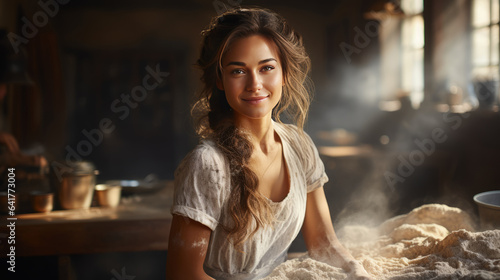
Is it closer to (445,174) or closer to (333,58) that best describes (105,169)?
(333,58)

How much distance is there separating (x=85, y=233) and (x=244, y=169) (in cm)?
112

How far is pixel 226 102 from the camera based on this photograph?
1290 millimetres

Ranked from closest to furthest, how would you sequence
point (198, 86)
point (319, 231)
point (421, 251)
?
point (421, 251) → point (319, 231) → point (198, 86)

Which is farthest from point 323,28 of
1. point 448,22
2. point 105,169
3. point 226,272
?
point 226,272

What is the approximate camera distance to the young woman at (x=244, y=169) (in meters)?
1.08

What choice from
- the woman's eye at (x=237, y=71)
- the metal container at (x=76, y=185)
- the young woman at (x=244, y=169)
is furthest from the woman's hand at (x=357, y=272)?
the metal container at (x=76, y=185)

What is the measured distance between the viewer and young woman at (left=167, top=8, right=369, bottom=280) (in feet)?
3.54

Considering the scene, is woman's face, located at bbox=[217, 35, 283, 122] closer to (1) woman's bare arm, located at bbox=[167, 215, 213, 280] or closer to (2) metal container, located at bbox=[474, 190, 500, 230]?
(1) woman's bare arm, located at bbox=[167, 215, 213, 280]

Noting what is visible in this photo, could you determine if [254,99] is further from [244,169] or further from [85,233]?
[85,233]

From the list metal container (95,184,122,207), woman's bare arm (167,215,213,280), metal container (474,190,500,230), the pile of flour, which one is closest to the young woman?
woman's bare arm (167,215,213,280)

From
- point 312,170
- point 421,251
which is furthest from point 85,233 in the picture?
point 421,251

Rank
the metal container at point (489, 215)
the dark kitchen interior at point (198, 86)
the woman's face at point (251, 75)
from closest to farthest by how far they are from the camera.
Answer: the woman's face at point (251, 75) → the metal container at point (489, 215) → the dark kitchen interior at point (198, 86)

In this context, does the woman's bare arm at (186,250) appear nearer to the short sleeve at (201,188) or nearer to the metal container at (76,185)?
the short sleeve at (201,188)

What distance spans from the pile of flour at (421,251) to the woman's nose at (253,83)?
19.8 inches
